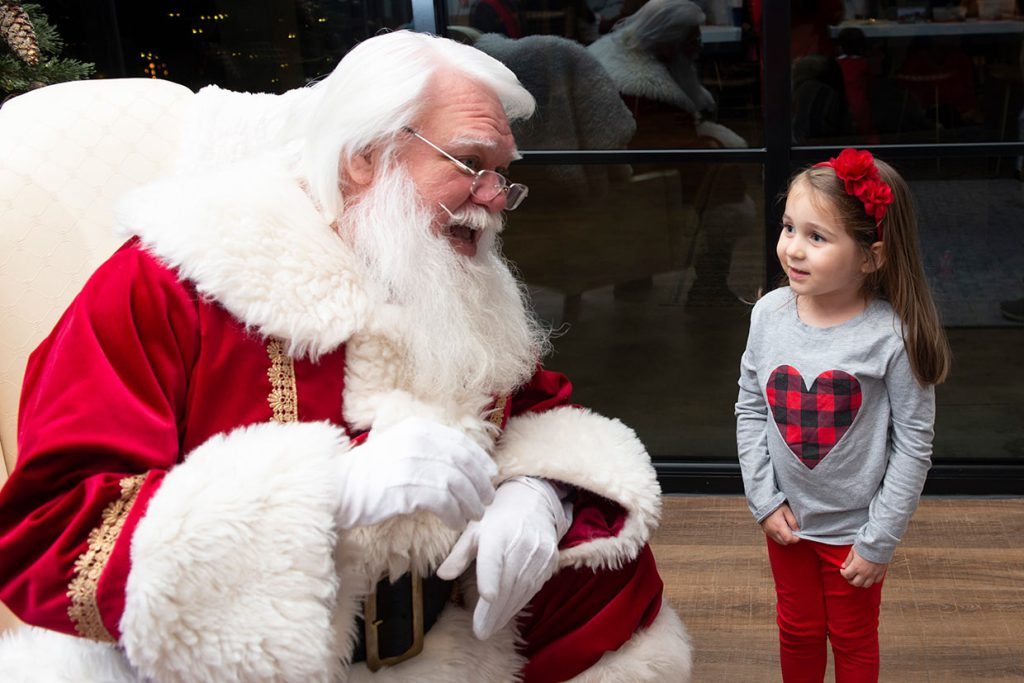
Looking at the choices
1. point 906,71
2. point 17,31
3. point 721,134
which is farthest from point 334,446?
point 906,71

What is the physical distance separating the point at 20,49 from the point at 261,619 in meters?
1.63

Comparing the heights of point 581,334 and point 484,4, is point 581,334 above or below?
below

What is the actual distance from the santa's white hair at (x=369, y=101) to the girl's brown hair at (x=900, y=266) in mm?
629

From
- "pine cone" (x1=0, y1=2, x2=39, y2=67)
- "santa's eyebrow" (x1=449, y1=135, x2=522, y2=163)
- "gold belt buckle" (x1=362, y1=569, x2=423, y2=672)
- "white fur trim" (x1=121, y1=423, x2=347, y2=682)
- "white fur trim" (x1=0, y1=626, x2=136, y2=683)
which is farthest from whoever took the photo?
"pine cone" (x1=0, y1=2, x2=39, y2=67)

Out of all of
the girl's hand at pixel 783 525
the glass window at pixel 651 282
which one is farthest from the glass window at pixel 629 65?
the girl's hand at pixel 783 525

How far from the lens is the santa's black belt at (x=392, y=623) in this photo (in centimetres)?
156

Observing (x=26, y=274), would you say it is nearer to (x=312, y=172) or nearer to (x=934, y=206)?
(x=312, y=172)

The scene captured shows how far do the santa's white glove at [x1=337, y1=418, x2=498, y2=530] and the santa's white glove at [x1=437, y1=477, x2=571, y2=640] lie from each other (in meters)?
0.07

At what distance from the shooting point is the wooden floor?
254cm

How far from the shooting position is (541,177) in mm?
3568

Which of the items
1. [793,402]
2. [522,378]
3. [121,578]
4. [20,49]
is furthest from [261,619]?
[20,49]

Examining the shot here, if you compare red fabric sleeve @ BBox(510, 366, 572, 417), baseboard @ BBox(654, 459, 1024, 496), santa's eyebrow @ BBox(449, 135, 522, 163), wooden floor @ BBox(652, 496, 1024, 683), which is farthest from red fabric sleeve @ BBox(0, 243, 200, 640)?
baseboard @ BBox(654, 459, 1024, 496)

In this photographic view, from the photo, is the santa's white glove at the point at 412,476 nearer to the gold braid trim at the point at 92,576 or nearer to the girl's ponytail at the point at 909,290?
the gold braid trim at the point at 92,576

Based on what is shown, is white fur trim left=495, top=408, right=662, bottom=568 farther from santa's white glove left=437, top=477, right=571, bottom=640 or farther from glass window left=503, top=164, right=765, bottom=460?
glass window left=503, top=164, right=765, bottom=460
